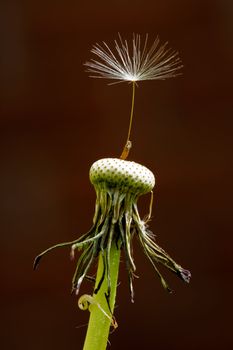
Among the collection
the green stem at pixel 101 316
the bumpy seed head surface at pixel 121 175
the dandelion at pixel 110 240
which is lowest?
the green stem at pixel 101 316

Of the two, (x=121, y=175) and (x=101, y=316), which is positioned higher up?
(x=121, y=175)

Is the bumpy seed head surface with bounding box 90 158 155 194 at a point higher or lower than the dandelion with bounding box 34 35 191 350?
higher

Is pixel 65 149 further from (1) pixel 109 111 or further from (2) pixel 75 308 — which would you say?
(2) pixel 75 308

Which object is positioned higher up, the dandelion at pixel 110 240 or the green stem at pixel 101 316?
the dandelion at pixel 110 240

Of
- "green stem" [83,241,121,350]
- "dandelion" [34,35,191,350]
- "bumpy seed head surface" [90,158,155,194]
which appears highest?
"bumpy seed head surface" [90,158,155,194]

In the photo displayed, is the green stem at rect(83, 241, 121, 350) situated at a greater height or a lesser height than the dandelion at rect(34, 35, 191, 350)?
lesser

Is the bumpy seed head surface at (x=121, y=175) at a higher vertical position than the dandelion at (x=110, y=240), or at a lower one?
higher

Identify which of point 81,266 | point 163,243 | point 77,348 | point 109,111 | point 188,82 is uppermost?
point 188,82

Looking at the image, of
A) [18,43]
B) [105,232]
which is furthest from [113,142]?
[105,232]
